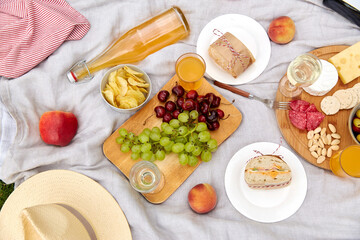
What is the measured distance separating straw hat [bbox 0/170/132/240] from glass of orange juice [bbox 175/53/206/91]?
1.53 ft

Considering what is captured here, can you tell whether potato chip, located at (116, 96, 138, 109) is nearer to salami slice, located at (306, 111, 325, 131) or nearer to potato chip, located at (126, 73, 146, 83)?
potato chip, located at (126, 73, 146, 83)

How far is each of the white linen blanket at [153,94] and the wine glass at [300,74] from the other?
0.15ft

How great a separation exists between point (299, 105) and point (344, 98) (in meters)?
0.16

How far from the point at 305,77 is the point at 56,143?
89cm

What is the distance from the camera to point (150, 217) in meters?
0.98

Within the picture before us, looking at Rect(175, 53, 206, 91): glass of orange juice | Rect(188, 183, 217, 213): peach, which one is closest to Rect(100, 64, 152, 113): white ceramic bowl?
Rect(175, 53, 206, 91): glass of orange juice

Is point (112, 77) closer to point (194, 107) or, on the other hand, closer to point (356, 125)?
point (194, 107)

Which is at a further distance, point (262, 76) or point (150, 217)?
point (262, 76)

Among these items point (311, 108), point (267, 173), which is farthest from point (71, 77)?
point (311, 108)

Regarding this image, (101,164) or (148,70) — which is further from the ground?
(148,70)

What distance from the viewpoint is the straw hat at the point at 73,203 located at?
0.86m

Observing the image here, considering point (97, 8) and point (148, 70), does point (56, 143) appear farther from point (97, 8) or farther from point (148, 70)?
point (97, 8)

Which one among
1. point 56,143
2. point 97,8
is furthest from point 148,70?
point 56,143

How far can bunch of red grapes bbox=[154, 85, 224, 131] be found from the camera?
982 millimetres
